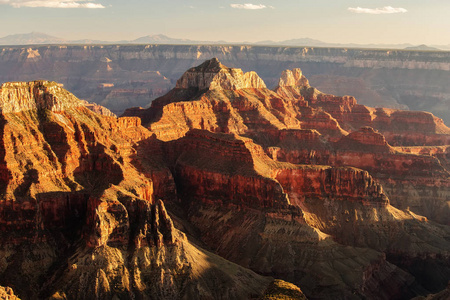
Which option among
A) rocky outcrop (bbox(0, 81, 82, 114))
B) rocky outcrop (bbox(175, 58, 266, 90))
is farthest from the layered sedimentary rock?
rocky outcrop (bbox(175, 58, 266, 90))

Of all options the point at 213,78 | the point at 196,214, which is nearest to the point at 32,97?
the point at 196,214

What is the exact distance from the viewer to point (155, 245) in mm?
91500

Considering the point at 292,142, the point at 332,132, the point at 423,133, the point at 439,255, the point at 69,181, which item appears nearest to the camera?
the point at 69,181

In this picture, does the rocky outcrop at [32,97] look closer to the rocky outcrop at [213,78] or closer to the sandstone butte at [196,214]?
the sandstone butte at [196,214]

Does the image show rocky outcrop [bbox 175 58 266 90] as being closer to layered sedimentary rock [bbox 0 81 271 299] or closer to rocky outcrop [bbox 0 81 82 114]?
rocky outcrop [bbox 0 81 82 114]

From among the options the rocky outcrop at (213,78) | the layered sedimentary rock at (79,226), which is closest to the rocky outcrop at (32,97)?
the layered sedimentary rock at (79,226)

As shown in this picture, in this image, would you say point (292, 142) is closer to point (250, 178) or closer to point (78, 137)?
point (250, 178)

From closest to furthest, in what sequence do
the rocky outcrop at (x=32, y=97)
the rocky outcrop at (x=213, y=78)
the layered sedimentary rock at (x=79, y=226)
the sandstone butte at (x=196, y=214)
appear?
1. the layered sedimentary rock at (x=79, y=226)
2. the sandstone butte at (x=196, y=214)
3. the rocky outcrop at (x=32, y=97)
4. the rocky outcrop at (x=213, y=78)

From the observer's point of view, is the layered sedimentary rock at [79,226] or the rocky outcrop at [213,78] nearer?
the layered sedimentary rock at [79,226]

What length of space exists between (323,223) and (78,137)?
45555mm

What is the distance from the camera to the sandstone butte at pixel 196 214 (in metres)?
89.0

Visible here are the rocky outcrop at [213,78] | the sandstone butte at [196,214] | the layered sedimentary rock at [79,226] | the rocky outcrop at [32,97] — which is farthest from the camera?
the rocky outcrop at [213,78]

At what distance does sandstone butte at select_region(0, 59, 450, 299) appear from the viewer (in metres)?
89.0

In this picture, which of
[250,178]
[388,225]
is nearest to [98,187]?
[250,178]
